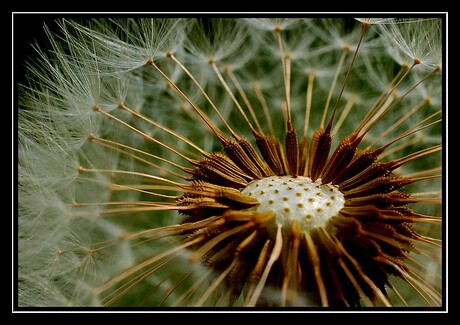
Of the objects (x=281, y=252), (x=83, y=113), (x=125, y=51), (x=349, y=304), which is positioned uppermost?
(x=125, y=51)

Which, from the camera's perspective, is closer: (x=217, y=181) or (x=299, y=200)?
(x=299, y=200)

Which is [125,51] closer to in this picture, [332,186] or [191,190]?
[191,190]

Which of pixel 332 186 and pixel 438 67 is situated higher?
pixel 438 67

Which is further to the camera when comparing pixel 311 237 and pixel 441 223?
pixel 441 223
